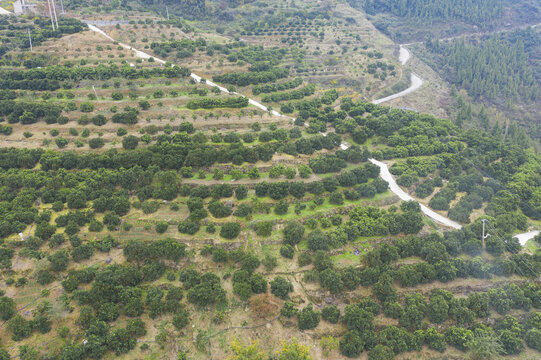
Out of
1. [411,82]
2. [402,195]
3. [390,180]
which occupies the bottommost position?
[402,195]

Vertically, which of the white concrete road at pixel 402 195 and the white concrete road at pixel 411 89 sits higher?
the white concrete road at pixel 411 89

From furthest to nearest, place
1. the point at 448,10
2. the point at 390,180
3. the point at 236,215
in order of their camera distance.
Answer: the point at 448,10
the point at 390,180
the point at 236,215

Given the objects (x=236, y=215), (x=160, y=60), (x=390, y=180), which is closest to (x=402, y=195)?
(x=390, y=180)

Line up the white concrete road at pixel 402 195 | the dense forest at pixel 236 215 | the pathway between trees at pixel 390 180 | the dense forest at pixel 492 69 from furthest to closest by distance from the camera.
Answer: the dense forest at pixel 492 69, the white concrete road at pixel 402 195, the pathway between trees at pixel 390 180, the dense forest at pixel 236 215

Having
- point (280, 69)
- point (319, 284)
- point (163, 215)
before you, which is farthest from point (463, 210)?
point (280, 69)

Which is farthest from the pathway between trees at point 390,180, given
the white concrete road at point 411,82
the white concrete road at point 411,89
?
the white concrete road at point 411,82

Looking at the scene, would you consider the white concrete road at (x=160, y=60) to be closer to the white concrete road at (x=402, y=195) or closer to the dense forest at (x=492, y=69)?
the white concrete road at (x=402, y=195)

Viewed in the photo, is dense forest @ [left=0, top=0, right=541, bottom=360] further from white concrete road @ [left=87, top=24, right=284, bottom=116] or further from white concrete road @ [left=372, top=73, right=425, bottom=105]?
white concrete road @ [left=372, top=73, right=425, bottom=105]

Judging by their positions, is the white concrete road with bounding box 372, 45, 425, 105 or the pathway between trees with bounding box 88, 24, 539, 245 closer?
the pathway between trees with bounding box 88, 24, 539, 245

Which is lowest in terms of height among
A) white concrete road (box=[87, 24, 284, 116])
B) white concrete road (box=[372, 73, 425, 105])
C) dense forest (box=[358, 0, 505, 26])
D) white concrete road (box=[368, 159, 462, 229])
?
white concrete road (box=[368, 159, 462, 229])

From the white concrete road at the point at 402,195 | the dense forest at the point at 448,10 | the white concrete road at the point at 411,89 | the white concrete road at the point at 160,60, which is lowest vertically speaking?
the white concrete road at the point at 402,195

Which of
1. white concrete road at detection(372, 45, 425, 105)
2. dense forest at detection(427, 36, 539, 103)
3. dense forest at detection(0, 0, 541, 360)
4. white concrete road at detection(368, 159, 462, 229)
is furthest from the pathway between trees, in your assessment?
dense forest at detection(427, 36, 539, 103)

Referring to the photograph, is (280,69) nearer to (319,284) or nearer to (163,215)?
(163,215)

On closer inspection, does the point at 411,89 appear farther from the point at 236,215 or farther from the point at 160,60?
the point at 236,215
